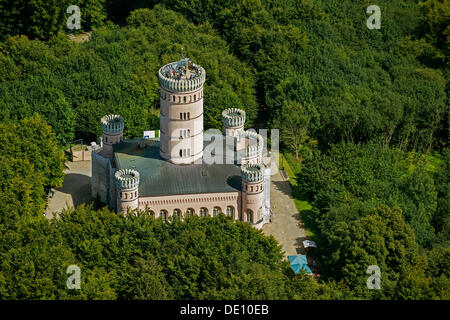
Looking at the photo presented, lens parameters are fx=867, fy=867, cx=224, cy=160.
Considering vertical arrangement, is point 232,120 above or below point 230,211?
above

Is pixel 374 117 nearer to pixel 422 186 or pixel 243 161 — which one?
pixel 422 186

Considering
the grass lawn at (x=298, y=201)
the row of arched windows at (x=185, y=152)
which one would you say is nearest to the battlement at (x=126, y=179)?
the row of arched windows at (x=185, y=152)

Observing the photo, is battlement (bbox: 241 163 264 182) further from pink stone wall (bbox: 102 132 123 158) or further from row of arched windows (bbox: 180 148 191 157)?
pink stone wall (bbox: 102 132 123 158)

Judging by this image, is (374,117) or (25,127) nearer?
(25,127)

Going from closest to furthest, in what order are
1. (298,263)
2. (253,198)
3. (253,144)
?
(298,263) → (253,198) → (253,144)

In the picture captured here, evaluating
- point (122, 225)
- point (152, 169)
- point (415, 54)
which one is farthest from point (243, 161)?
point (415, 54)

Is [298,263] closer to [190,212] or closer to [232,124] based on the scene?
[190,212]

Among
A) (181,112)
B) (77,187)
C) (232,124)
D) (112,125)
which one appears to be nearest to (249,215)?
(232,124)
